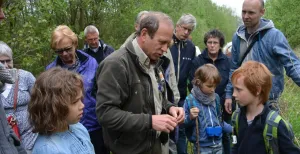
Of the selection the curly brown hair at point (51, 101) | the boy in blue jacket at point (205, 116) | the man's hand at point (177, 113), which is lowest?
the boy in blue jacket at point (205, 116)

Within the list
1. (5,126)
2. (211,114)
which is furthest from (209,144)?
(5,126)

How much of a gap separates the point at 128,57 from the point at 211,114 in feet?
Answer: 5.95

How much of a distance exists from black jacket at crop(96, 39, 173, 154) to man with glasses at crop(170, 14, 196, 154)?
8.14 ft

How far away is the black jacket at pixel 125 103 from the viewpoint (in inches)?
102

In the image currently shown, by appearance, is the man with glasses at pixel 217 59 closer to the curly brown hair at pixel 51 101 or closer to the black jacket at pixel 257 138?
the black jacket at pixel 257 138

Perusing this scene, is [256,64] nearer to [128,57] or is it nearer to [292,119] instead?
[128,57]

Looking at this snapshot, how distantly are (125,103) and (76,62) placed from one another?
137cm

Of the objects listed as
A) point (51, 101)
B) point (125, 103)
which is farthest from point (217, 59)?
point (51, 101)

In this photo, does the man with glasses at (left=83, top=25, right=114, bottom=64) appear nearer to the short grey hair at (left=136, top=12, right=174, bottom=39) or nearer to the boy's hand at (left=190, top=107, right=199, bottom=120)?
the boy's hand at (left=190, top=107, right=199, bottom=120)

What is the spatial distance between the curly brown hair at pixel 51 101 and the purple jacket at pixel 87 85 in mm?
1548

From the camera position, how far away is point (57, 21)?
13.3 m

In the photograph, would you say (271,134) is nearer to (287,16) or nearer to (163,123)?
(163,123)

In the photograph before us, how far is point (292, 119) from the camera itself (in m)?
5.23

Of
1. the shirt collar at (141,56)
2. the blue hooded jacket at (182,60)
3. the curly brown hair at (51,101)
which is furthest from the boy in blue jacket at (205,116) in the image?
the curly brown hair at (51,101)
